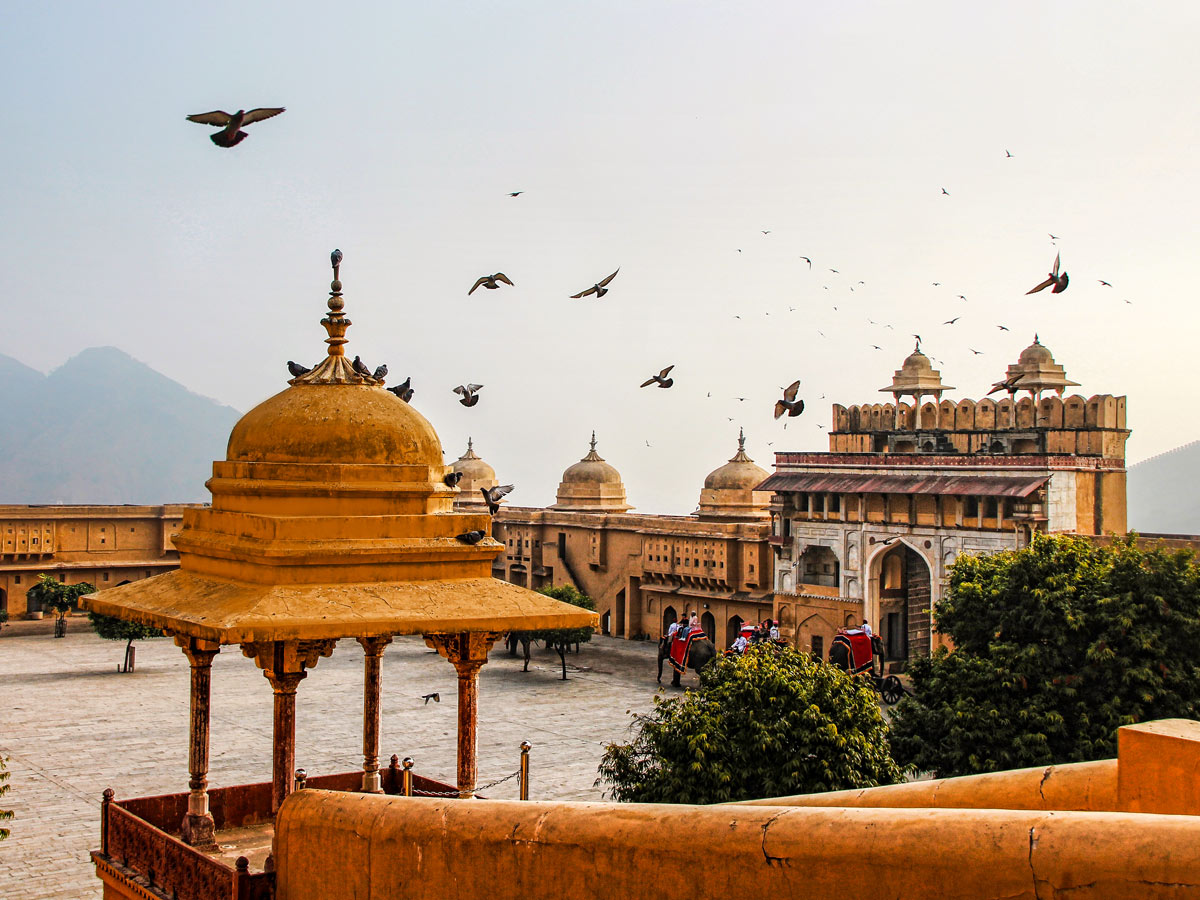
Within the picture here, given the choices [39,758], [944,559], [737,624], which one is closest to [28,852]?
[39,758]

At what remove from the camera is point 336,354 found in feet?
30.5

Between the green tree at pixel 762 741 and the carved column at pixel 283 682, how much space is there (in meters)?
5.21

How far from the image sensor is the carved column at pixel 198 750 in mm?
8461

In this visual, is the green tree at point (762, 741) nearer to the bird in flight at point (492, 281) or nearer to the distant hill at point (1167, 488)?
the bird in flight at point (492, 281)

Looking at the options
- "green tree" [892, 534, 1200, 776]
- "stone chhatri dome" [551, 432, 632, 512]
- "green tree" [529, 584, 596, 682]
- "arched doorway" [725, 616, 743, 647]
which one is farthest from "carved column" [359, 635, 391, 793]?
"stone chhatri dome" [551, 432, 632, 512]

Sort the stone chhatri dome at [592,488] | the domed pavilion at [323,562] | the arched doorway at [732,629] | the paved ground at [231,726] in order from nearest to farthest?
the domed pavilion at [323,562] < the paved ground at [231,726] < the arched doorway at [732,629] < the stone chhatri dome at [592,488]

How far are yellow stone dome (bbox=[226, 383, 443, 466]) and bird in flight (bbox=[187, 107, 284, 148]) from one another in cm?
273

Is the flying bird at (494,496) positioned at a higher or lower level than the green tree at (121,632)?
higher

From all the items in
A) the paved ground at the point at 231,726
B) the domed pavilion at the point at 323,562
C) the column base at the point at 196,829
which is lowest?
the paved ground at the point at 231,726

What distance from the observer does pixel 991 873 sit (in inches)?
177

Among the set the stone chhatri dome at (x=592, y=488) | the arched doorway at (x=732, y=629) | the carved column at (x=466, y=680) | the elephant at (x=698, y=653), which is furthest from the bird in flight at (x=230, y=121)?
the stone chhatri dome at (x=592, y=488)

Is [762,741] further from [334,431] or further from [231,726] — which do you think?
[231,726]

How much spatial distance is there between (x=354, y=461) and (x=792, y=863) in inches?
186

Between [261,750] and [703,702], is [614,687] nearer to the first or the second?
[261,750]
